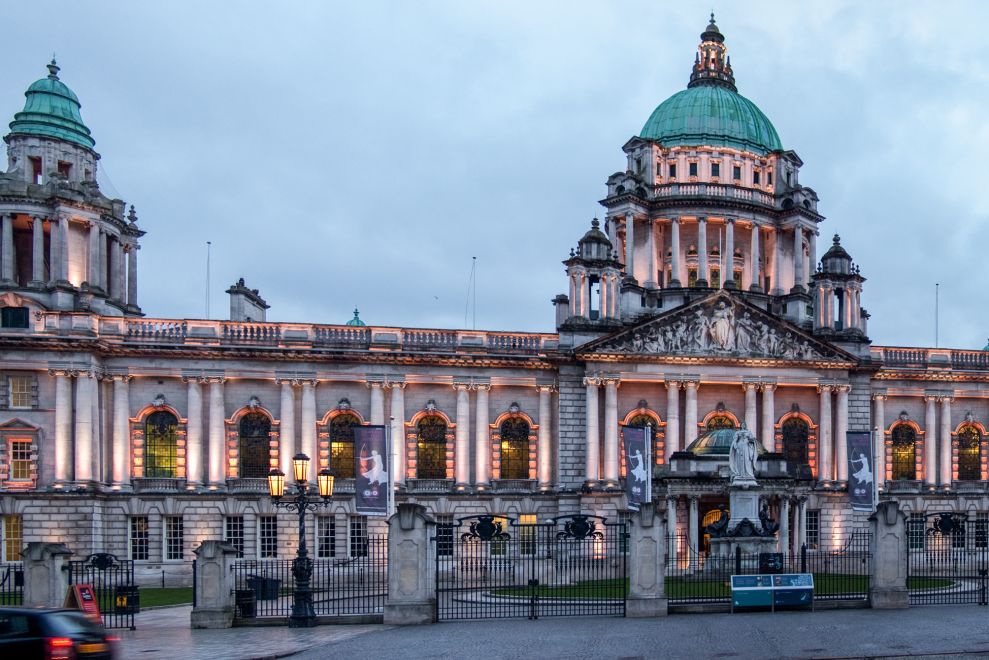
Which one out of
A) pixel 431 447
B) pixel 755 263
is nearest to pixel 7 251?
pixel 431 447

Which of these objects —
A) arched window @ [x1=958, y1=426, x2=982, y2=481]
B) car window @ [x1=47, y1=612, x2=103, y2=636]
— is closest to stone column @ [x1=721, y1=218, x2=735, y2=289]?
arched window @ [x1=958, y1=426, x2=982, y2=481]

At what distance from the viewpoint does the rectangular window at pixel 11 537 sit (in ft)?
181

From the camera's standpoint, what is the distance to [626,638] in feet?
93.4

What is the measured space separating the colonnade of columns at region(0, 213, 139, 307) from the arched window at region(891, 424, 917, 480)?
156 feet

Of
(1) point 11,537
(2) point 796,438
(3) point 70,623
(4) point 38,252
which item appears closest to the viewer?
(3) point 70,623

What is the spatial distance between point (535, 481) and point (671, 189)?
24.4 m

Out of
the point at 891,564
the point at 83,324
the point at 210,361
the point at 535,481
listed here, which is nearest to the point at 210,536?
the point at 210,361

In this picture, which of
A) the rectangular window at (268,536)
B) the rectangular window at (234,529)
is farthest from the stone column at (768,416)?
the rectangular window at (234,529)

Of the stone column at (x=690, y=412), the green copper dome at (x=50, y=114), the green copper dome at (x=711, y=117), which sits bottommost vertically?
the stone column at (x=690, y=412)

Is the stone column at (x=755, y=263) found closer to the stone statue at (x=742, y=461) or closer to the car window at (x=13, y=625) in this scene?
the stone statue at (x=742, y=461)

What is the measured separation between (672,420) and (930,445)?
57.8 feet

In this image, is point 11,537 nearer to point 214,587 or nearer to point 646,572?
point 214,587

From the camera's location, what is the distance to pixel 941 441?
66.8 metres

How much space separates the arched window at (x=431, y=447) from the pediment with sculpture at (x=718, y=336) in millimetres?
9437
